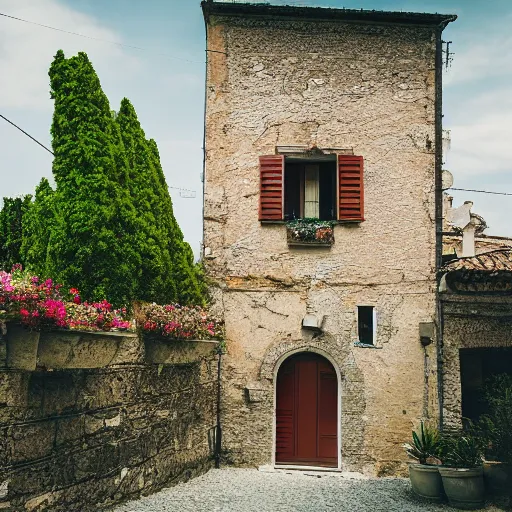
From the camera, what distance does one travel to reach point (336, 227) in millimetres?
10203

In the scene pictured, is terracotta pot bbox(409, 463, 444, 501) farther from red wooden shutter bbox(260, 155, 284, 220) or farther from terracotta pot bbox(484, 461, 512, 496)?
red wooden shutter bbox(260, 155, 284, 220)

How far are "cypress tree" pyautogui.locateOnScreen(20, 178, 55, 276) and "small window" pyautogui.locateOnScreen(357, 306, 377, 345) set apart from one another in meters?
5.30

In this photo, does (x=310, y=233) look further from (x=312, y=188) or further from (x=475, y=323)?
(x=475, y=323)

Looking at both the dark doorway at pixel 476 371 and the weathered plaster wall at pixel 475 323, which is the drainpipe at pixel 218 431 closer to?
the weathered plaster wall at pixel 475 323

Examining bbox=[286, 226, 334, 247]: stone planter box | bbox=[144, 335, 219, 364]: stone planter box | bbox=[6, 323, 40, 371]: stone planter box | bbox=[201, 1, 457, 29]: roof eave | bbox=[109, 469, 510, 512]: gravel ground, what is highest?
bbox=[201, 1, 457, 29]: roof eave

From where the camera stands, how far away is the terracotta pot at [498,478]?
782 cm

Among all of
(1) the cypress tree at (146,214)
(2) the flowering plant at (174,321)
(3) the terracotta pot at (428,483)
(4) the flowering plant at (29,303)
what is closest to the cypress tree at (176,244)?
(1) the cypress tree at (146,214)

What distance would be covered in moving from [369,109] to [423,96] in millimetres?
960

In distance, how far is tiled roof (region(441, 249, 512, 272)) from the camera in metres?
9.92

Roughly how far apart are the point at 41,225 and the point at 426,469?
5741mm

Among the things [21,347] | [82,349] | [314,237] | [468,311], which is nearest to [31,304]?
[21,347]

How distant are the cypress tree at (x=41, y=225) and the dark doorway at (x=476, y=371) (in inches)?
307

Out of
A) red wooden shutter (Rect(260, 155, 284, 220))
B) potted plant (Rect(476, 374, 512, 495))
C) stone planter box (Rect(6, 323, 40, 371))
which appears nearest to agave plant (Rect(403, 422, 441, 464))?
potted plant (Rect(476, 374, 512, 495))

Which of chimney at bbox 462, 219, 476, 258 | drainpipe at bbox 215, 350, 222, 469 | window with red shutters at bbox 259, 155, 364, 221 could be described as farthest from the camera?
chimney at bbox 462, 219, 476, 258
